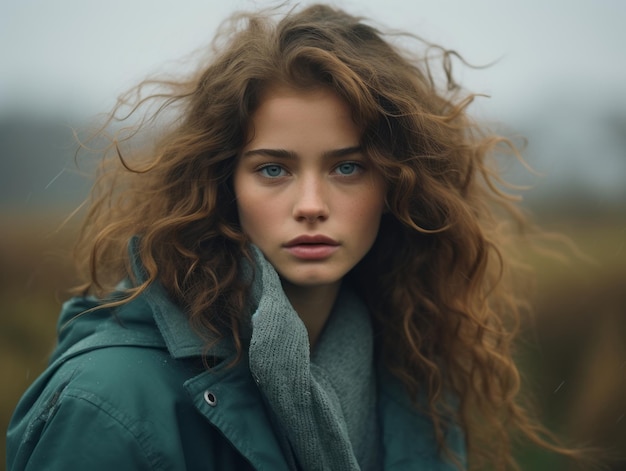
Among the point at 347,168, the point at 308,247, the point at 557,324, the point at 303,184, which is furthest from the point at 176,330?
the point at 557,324

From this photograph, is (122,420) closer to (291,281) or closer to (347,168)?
(291,281)

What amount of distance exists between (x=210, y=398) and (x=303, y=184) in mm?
656

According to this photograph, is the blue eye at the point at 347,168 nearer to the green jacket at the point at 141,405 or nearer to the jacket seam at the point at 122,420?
the green jacket at the point at 141,405

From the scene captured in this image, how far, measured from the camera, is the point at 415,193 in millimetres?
2479

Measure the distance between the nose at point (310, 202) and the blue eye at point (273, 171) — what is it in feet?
0.23

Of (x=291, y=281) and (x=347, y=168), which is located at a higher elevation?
(x=347, y=168)

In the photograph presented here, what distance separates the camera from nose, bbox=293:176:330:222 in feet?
7.18

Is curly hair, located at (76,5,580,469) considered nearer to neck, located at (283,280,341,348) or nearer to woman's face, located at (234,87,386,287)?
woman's face, located at (234,87,386,287)

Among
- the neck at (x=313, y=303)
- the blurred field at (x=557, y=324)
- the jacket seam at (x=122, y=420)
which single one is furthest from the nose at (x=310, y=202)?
the blurred field at (x=557, y=324)

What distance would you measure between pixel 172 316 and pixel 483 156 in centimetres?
128

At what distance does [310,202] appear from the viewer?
219 cm

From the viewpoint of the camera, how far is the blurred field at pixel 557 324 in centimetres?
409

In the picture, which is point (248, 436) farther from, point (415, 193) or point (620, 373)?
point (620, 373)

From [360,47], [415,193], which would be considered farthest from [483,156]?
[360,47]
